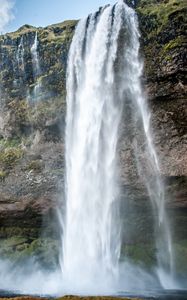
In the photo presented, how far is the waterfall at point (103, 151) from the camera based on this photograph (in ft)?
99.9

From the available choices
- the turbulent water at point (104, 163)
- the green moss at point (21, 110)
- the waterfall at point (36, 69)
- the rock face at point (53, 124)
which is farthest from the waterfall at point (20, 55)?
the turbulent water at point (104, 163)

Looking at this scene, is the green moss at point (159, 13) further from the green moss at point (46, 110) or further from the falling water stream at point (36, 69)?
the falling water stream at point (36, 69)

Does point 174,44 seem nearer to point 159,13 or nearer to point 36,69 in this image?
point 159,13

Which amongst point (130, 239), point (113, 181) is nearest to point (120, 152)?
point (113, 181)

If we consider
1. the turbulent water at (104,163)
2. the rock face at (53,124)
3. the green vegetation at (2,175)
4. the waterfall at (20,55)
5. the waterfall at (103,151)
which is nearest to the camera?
the rock face at (53,124)

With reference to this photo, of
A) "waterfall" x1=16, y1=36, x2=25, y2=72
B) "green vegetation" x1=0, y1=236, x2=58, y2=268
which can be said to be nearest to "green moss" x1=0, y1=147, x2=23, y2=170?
"green vegetation" x1=0, y1=236, x2=58, y2=268

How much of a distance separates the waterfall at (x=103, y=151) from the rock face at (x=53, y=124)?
2.11 ft

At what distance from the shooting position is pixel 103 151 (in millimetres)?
31453

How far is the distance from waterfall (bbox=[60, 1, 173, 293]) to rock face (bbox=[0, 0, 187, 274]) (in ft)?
2.11

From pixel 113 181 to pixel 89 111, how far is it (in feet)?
17.1

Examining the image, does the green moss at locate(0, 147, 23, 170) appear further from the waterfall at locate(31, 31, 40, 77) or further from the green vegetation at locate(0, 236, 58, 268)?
the waterfall at locate(31, 31, 40, 77)

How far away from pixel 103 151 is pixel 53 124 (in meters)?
4.93

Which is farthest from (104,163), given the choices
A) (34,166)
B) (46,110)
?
(46,110)

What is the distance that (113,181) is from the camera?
102ft
